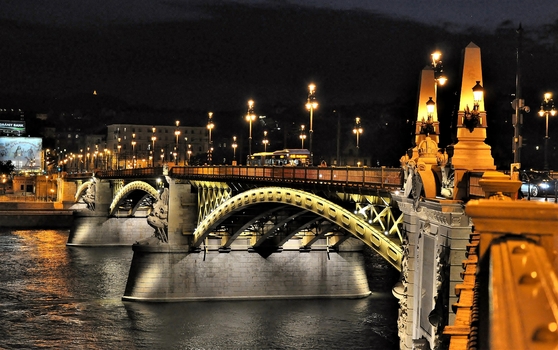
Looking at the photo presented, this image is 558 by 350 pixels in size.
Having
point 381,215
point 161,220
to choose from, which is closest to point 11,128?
point 161,220

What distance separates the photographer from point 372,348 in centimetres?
3225

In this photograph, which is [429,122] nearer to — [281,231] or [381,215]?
[381,215]

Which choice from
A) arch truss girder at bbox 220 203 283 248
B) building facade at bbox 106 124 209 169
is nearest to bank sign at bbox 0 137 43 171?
building facade at bbox 106 124 209 169

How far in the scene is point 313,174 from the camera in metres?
30.9

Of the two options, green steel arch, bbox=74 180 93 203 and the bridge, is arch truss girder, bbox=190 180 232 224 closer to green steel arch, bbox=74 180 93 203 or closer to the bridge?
the bridge

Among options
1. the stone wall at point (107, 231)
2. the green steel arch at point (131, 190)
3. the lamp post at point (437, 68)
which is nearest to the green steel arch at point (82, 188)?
the green steel arch at point (131, 190)

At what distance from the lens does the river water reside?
34678mm

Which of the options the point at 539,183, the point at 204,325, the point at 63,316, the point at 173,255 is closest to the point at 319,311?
the point at 204,325

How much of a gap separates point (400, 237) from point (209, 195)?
82.1 feet

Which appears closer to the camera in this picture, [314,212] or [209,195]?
[314,212]

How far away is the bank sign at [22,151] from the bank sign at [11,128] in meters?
6.98

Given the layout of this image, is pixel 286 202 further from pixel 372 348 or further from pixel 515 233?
pixel 515 233

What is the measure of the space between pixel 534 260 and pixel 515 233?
35cm

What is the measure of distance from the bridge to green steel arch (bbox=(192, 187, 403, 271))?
→ 6cm
